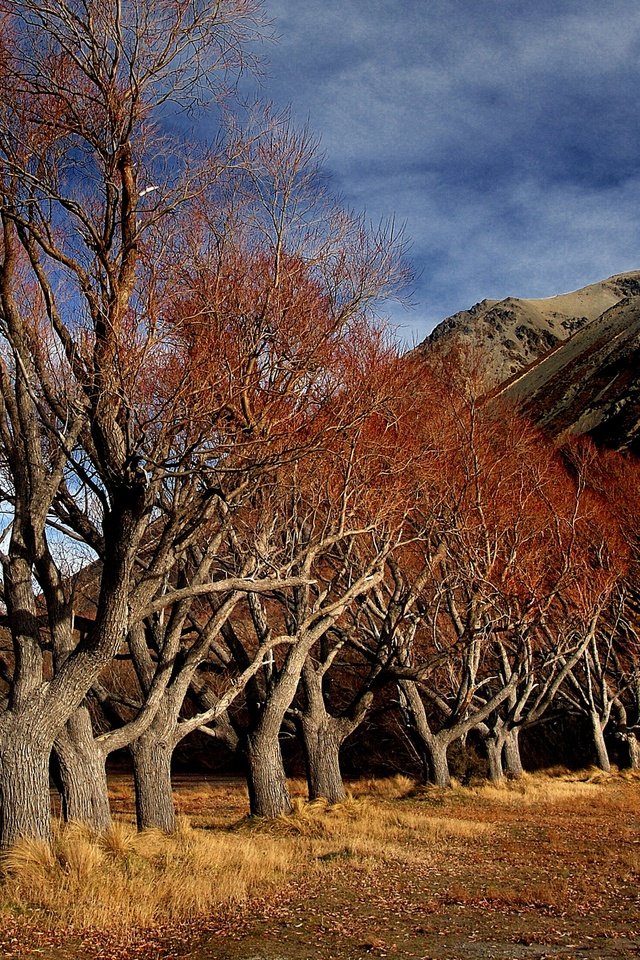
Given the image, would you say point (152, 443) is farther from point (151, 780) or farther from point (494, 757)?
point (494, 757)

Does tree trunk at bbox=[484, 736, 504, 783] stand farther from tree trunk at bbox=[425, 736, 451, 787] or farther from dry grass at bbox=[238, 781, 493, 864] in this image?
dry grass at bbox=[238, 781, 493, 864]

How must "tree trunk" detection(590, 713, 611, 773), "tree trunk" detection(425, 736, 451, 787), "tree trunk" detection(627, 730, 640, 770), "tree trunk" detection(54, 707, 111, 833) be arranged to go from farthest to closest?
"tree trunk" detection(627, 730, 640, 770) → "tree trunk" detection(590, 713, 611, 773) → "tree trunk" detection(425, 736, 451, 787) → "tree trunk" detection(54, 707, 111, 833)

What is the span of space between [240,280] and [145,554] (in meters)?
6.38

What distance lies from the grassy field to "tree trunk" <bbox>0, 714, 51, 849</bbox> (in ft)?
1.38

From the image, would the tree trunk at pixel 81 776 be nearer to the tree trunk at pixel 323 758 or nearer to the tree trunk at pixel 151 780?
the tree trunk at pixel 151 780

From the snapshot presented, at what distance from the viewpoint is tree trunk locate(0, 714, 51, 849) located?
319 inches

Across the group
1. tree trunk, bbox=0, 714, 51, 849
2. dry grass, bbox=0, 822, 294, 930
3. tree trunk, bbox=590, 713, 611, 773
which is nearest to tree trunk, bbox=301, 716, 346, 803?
dry grass, bbox=0, 822, 294, 930

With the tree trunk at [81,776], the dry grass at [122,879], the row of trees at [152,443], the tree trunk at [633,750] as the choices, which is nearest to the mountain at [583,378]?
the row of trees at [152,443]

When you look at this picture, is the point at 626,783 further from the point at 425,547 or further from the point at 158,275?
the point at 158,275

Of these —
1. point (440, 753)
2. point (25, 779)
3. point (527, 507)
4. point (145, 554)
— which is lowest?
point (440, 753)

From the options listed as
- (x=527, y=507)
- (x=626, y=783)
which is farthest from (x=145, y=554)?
(x=626, y=783)

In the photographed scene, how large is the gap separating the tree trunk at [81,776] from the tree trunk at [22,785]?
4.55ft

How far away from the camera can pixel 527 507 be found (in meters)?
24.3

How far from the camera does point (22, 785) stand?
8180 millimetres
